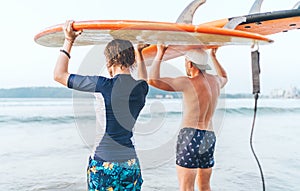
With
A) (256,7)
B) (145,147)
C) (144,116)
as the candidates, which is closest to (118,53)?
(144,116)

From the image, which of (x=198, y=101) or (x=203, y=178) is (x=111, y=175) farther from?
(x=203, y=178)

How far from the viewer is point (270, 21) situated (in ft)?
6.52

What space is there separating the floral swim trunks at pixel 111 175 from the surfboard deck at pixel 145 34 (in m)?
0.56

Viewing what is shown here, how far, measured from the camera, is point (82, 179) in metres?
4.44

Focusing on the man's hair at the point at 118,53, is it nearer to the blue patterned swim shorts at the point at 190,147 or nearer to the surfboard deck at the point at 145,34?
the surfboard deck at the point at 145,34

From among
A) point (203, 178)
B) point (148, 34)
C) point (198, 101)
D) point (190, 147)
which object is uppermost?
point (148, 34)

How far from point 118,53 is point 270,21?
0.94 m

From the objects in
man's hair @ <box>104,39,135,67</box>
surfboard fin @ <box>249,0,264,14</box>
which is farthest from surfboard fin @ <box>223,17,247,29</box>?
man's hair @ <box>104,39,135,67</box>

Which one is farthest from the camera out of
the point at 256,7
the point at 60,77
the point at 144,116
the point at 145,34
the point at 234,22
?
the point at 256,7

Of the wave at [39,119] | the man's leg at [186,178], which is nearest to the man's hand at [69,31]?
the man's leg at [186,178]

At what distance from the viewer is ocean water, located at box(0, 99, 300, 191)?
2006mm

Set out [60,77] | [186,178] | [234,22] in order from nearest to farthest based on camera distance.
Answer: [60,77] < [234,22] < [186,178]

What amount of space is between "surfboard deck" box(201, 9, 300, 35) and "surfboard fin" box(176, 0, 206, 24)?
137 millimetres

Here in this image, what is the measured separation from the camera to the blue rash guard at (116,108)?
147cm
